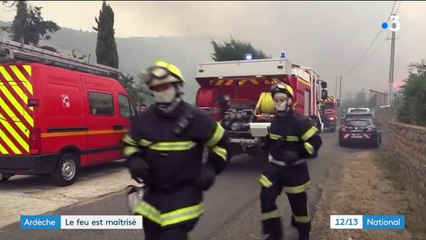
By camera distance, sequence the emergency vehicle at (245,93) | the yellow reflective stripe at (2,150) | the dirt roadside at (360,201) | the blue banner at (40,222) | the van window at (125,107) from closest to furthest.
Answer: the dirt roadside at (360,201) < the blue banner at (40,222) < the yellow reflective stripe at (2,150) < the emergency vehicle at (245,93) < the van window at (125,107)

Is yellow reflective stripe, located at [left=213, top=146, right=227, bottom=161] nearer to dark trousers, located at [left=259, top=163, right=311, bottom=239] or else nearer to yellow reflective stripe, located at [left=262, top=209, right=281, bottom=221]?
dark trousers, located at [left=259, top=163, right=311, bottom=239]

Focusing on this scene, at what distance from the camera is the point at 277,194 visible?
4602 mm

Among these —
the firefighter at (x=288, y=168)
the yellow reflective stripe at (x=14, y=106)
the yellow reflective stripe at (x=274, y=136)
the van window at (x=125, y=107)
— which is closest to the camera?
the firefighter at (x=288, y=168)

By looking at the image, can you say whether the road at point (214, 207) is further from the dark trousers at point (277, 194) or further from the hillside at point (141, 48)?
the hillside at point (141, 48)

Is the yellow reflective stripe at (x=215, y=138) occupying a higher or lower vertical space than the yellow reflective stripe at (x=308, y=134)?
higher

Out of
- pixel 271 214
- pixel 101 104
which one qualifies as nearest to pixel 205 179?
pixel 271 214

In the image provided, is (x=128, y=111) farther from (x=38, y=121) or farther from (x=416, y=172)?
(x=416, y=172)

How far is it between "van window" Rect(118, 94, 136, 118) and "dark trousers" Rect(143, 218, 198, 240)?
7.24 metres

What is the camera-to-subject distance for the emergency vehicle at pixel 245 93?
9.52m

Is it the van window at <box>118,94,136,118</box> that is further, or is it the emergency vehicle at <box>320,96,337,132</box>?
the emergency vehicle at <box>320,96,337,132</box>

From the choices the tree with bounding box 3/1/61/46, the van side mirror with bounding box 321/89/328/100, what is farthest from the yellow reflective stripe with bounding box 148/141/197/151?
the tree with bounding box 3/1/61/46

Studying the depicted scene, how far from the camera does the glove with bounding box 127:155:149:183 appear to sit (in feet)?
9.29

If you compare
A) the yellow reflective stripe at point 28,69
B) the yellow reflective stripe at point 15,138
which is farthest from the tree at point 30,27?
the yellow reflective stripe at point 15,138

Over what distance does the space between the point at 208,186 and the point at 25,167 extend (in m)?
5.50
